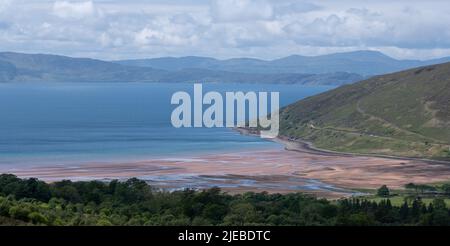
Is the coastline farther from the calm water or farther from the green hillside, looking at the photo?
the green hillside

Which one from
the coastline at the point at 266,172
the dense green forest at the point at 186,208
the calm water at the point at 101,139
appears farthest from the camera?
the calm water at the point at 101,139

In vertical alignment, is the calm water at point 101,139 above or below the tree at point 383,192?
above

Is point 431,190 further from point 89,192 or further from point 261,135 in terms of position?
point 261,135

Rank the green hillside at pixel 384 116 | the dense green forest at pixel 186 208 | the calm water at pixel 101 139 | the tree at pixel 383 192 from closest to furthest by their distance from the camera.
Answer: the dense green forest at pixel 186 208
the tree at pixel 383 192
the calm water at pixel 101 139
the green hillside at pixel 384 116

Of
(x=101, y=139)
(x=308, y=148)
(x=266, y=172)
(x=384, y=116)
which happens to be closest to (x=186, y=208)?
(x=266, y=172)

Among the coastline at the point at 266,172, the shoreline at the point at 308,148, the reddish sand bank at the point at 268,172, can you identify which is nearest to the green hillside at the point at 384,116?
the shoreline at the point at 308,148

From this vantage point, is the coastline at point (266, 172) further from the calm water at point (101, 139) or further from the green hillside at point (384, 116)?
the green hillside at point (384, 116)

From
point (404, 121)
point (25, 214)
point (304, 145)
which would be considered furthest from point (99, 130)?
point (25, 214)

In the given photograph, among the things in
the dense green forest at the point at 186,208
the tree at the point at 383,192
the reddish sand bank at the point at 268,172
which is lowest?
the tree at the point at 383,192
